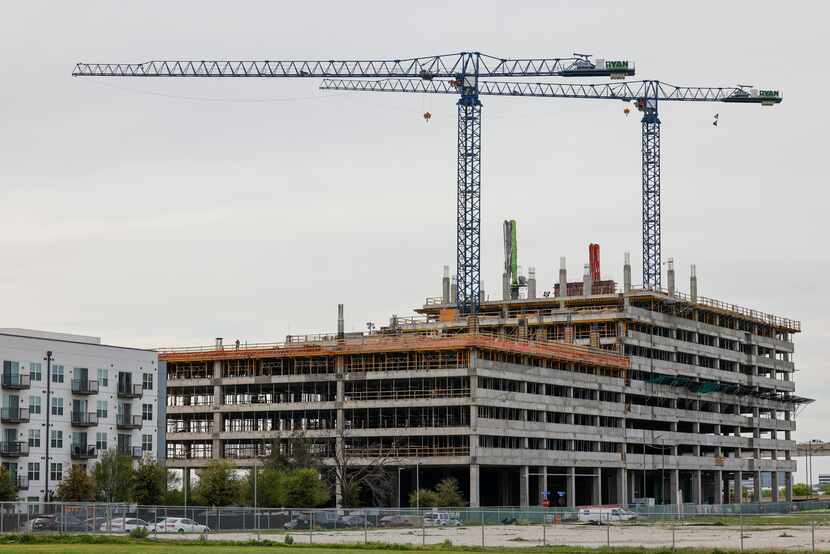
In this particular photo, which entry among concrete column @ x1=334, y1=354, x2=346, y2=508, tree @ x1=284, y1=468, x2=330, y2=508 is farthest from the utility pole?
concrete column @ x1=334, y1=354, x2=346, y2=508

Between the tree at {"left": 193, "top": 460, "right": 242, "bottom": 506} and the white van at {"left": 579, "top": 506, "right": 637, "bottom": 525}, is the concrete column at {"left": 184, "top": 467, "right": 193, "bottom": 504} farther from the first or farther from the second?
the white van at {"left": 579, "top": 506, "right": 637, "bottom": 525}

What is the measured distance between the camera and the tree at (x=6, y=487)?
125m

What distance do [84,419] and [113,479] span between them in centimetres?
845

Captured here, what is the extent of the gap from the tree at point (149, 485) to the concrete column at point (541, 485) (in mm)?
56990

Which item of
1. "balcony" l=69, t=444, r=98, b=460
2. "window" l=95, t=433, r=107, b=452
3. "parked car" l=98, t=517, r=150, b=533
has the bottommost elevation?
"parked car" l=98, t=517, r=150, b=533

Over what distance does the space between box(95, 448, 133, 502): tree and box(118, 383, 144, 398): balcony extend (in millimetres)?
9180

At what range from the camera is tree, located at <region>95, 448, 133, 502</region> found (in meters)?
130

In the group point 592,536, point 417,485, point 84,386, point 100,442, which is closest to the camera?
point 592,536

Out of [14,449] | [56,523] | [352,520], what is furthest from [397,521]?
[56,523]

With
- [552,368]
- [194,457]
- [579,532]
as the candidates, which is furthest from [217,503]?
[552,368]

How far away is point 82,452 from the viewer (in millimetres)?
136875

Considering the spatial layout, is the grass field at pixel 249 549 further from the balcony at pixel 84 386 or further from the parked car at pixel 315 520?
the balcony at pixel 84 386

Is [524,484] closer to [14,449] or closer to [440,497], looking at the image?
[440,497]

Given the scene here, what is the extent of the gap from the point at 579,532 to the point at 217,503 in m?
39.0
